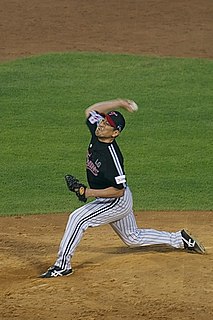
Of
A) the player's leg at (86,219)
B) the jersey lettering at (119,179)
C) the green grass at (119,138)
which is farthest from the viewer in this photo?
the green grass at (119,138)

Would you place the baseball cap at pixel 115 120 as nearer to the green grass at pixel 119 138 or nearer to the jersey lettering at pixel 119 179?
the jersey lettering at pixel 119 179

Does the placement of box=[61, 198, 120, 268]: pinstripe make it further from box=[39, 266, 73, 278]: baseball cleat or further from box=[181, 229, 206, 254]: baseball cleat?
box=[181, 229, 206, 254]: baseball cleat

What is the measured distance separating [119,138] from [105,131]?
21.2ft

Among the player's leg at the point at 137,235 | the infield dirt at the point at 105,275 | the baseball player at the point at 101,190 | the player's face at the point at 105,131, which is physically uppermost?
the player's face at the point at 105,131

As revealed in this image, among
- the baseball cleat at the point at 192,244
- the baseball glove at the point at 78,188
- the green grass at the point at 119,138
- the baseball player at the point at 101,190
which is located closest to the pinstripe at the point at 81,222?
the baseball player at the point at 101,190

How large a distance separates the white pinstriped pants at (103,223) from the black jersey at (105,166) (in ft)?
0.67

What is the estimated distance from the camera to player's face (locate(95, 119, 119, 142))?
8.34 meters

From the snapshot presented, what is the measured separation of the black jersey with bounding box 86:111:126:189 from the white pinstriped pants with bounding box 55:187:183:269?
0.67 feet

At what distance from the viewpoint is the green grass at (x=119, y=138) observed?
39.7ft

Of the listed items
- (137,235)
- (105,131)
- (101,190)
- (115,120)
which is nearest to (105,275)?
(137,235)

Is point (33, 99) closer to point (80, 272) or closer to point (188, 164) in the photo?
point (188, 164)

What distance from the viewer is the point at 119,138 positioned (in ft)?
48.6

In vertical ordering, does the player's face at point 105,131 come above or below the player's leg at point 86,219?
above

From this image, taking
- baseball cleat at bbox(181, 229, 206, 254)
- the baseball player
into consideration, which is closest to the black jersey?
the baseball player
